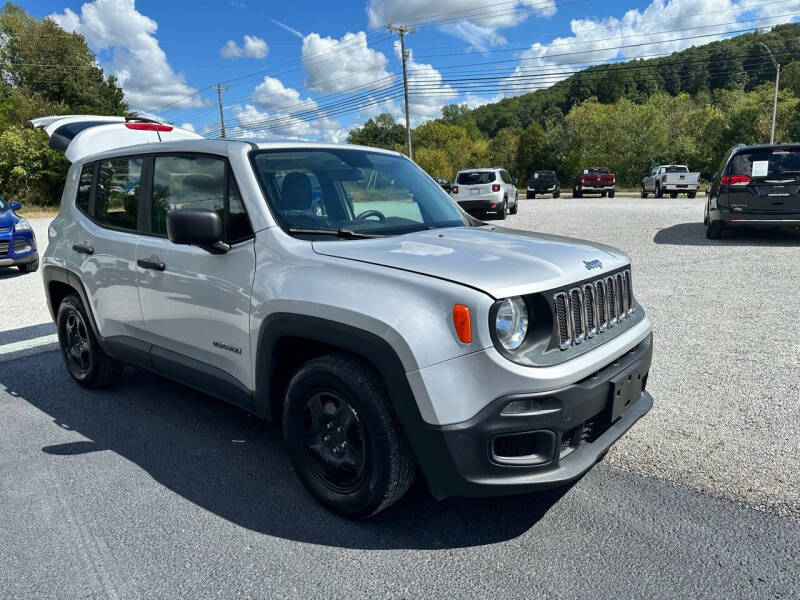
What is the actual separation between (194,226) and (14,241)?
9.59 m

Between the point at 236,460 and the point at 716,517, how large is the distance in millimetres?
2527

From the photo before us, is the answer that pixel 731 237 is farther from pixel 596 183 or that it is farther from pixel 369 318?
pixel 596 183

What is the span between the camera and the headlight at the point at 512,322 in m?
2.41

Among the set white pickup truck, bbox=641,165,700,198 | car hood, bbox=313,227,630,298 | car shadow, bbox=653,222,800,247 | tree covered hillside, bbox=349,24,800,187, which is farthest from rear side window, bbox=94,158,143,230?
tree covered hillside, bbox=349,24,800,187

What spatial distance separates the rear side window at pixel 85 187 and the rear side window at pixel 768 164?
34.6ft

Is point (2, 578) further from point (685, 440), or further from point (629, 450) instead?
point (685, 440)

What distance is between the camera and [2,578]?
8.21 feet

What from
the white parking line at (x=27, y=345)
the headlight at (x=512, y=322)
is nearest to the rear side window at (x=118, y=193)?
the white parking line at (x=27, y=345)

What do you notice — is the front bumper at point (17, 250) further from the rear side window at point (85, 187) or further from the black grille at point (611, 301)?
the black grille at point (611, 301)

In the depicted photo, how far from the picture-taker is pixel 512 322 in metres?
2.45

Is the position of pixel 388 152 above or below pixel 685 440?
above

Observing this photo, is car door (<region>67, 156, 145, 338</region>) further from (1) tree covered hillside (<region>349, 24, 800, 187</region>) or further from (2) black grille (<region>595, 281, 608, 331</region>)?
(1) tree covered hillside (<region>349, 24, 800, 187</region>)

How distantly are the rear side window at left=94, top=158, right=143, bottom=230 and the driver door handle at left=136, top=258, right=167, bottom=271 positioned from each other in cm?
33

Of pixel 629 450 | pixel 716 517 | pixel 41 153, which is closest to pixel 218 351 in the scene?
pixel 629 450
